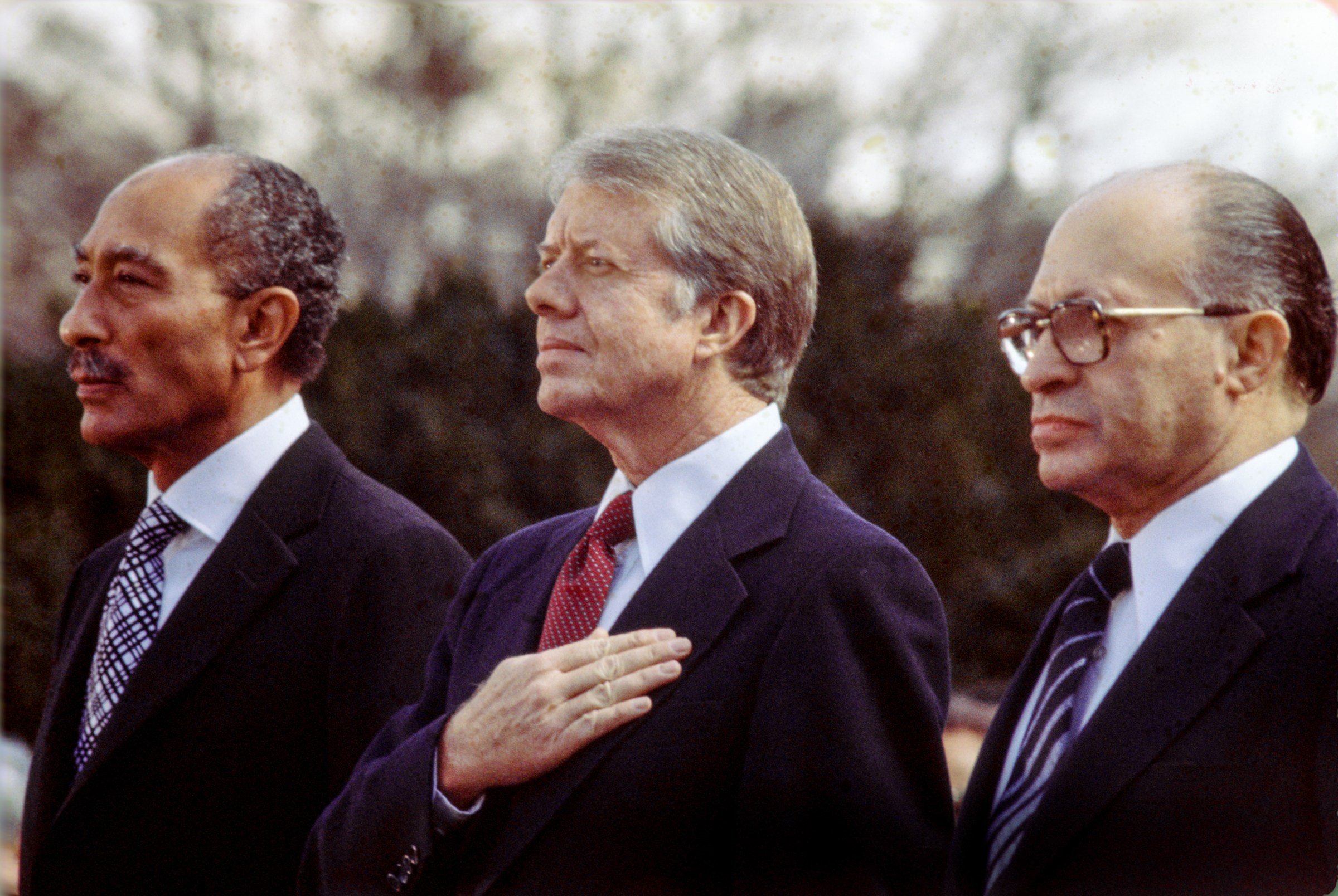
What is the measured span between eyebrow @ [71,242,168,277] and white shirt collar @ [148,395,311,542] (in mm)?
455

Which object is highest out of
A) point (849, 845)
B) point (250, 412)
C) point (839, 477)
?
point (250, 412)

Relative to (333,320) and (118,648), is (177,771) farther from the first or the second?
(333,320)

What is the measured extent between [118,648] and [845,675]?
6.26 feet

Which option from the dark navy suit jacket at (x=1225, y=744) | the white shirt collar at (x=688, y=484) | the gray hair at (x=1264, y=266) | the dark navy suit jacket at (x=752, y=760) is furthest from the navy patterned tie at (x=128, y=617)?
the gray hair at (x=1264, y=266)

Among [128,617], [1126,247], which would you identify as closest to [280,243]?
[128,617]

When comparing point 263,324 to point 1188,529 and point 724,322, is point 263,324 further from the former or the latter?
point 1188,529

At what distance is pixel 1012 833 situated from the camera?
250cm

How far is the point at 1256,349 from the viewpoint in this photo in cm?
241

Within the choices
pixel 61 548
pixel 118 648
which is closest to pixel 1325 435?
pixel 118 648

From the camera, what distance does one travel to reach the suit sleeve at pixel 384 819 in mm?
2848

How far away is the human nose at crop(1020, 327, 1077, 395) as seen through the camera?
8.34 feet

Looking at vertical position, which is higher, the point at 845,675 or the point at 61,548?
the point at 61,548

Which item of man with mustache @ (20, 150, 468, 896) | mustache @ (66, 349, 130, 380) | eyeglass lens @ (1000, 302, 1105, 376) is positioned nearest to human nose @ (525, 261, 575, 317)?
man with mustache @ (20, 150, 468, 896)

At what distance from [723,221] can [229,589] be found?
Answer: 1494 mm
